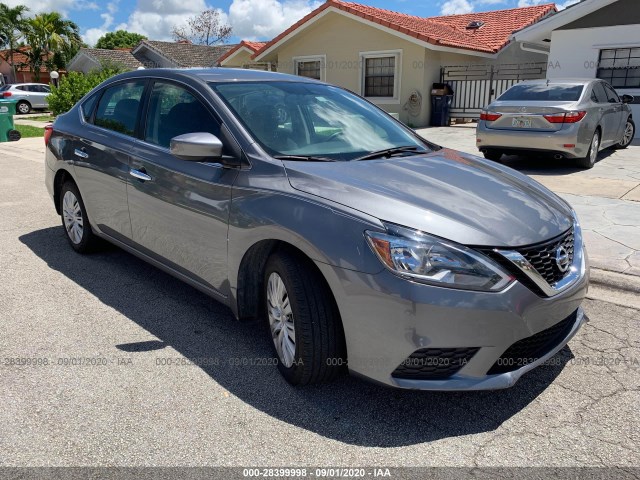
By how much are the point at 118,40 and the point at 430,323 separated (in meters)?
77.6

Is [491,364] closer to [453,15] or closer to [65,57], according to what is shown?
[453,15]

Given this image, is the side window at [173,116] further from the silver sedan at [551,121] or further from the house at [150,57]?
the house at [150,57]

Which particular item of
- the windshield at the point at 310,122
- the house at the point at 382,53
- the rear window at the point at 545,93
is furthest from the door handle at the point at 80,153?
the house at the point at 382,53

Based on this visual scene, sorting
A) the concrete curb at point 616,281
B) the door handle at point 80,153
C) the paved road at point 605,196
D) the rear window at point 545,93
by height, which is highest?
the rear window at point 545,93

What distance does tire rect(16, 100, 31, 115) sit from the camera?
31533mm

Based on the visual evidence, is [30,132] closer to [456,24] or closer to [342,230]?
[456,24]

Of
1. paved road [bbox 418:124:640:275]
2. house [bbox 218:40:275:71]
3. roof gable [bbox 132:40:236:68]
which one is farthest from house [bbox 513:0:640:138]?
roof gable [bbox 132:40:236:68]

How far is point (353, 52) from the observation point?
18.1 meters

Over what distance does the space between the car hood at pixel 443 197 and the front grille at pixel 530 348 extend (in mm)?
475

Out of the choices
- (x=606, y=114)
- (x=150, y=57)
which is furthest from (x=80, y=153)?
(x=150, y=57)

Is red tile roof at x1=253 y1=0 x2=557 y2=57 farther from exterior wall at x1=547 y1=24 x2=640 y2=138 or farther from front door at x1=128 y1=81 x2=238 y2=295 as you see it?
front door at x1=128 y1=81 x2=238 y2=295

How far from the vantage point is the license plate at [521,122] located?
8.52 metres

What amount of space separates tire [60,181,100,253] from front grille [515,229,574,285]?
3.86 m

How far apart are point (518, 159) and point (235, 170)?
8.55 meters
